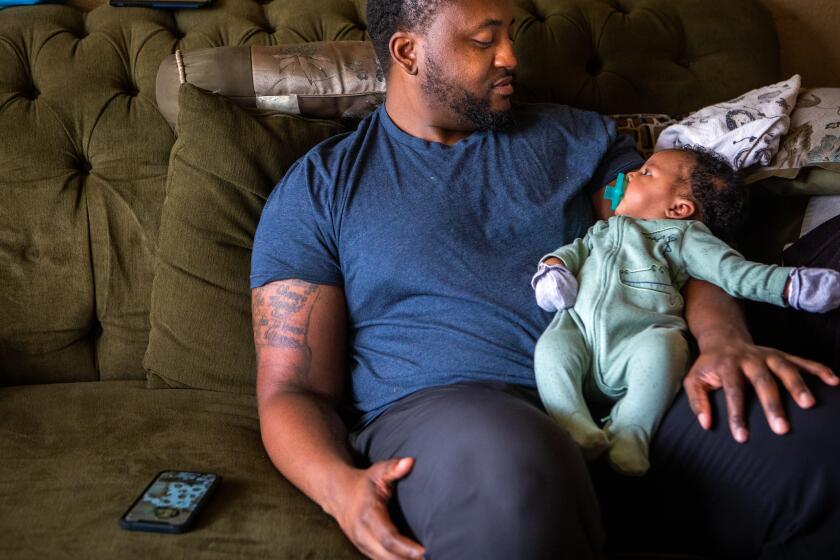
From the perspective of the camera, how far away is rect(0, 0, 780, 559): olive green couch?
122cm

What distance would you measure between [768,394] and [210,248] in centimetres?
104

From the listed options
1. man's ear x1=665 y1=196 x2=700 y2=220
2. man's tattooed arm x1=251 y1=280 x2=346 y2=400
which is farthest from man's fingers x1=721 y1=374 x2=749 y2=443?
man's tattooed arm x1=251 y1=280 x2=346 y2=400

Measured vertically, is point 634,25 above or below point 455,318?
above

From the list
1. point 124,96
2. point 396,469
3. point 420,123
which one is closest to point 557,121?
point 420,123

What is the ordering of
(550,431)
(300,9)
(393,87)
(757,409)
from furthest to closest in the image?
(300,9) → (393,87) → (757,409) → (550,431)

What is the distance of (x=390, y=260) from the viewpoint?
1247mm

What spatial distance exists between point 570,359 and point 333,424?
395 mm

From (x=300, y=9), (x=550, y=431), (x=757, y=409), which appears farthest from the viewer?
(x=300, y=9)

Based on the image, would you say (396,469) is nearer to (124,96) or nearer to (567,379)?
(567,379)

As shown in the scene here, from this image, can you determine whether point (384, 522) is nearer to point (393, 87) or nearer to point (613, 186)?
point (613, 186)

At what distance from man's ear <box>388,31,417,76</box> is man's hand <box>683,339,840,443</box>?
2.58 feet

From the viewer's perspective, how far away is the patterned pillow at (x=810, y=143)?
1.40 m

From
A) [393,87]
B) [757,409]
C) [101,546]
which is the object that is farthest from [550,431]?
[393,87]

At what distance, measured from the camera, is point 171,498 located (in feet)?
3.43
